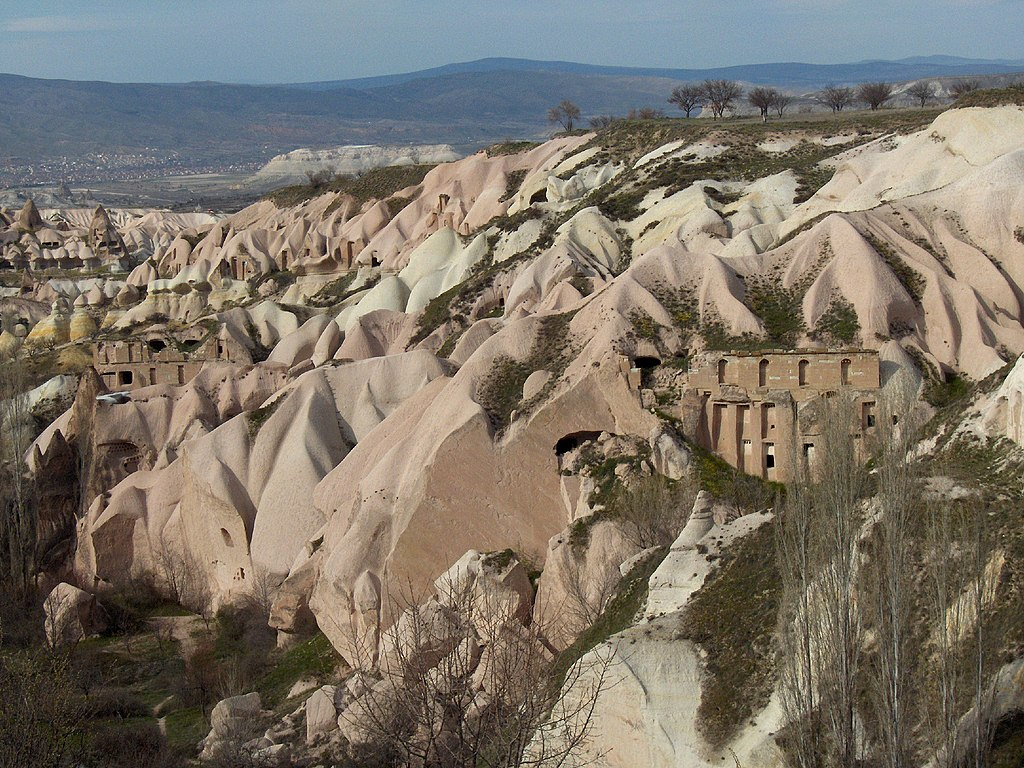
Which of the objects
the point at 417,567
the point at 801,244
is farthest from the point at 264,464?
the point at 801,244

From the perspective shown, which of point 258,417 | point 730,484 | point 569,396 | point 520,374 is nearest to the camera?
point 730,484

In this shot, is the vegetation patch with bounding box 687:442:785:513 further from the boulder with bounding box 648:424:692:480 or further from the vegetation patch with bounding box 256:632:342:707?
the vegetation patch with bounding box 256:632:342:707

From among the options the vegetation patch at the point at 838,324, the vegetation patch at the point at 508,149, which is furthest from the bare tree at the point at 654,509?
the vegetation patch at the point at 508,149

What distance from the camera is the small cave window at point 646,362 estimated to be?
34750 mm

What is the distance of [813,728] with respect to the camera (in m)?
18.6

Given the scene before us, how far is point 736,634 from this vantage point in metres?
21.3

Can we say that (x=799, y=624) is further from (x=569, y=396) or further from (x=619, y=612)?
(x=569, y=396)

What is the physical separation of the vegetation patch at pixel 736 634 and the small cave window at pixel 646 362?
11838mm

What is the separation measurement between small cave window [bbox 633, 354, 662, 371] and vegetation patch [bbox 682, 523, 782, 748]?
11.8 m

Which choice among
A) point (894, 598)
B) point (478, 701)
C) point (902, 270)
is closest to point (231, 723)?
point (478, 701)

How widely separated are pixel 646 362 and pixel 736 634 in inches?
567

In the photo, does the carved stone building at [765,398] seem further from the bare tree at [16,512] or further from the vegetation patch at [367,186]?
the vegetation patch at [367,186]

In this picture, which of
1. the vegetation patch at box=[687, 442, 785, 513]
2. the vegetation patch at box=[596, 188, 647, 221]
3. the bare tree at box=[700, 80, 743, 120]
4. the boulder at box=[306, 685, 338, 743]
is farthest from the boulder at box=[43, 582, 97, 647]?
the bare tree at box=[700, 80, 743, 120]

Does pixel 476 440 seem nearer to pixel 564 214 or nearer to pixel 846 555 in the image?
pixel 846 555
